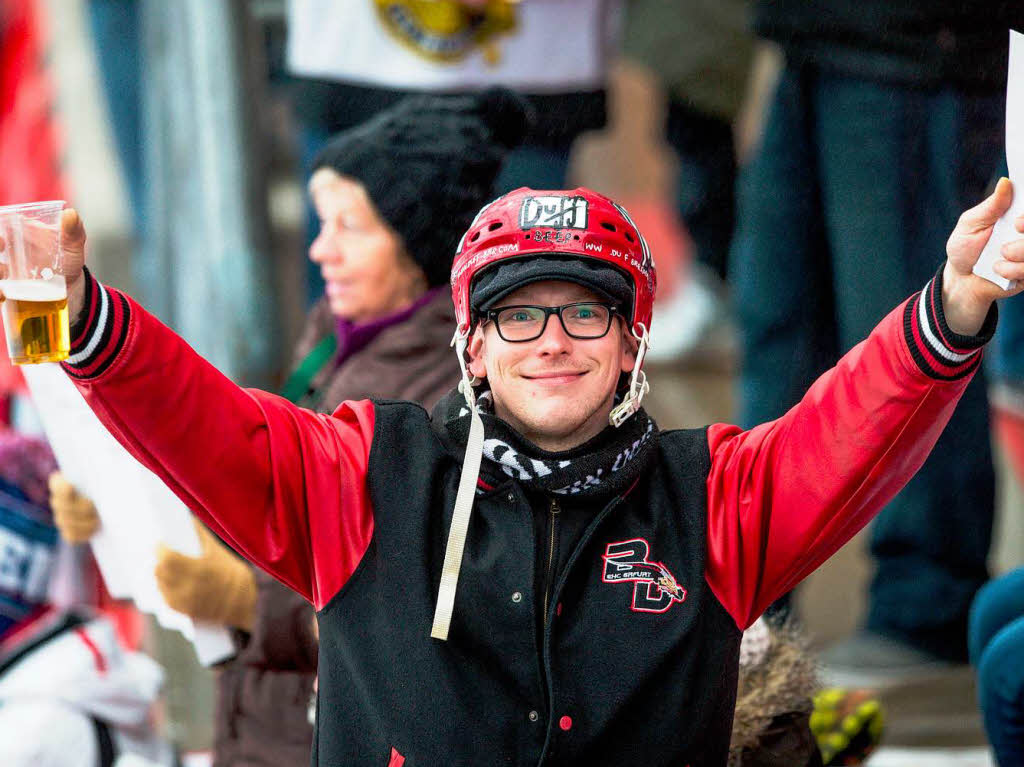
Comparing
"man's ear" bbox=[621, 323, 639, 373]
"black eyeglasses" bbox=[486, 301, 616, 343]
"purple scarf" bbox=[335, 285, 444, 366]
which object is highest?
"black eyeglasses" bbox=[486, 301, 616, 343]

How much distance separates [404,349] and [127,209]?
4222 mm

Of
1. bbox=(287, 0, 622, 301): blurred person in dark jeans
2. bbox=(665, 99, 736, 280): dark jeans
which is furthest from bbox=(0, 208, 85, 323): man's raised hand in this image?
bbox=(665, 99, 736, 280): dark jeans

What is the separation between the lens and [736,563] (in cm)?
282

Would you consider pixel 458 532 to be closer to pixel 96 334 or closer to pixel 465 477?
pixel 465 477

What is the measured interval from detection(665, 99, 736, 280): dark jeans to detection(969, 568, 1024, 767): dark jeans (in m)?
3.33

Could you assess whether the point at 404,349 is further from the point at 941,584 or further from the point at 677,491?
the point at 941,584

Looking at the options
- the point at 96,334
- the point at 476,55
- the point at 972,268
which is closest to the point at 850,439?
the point at 972,268

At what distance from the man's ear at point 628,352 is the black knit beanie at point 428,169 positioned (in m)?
1.02

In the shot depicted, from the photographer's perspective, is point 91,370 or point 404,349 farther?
point 404,349

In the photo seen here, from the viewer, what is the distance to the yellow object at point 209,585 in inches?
135

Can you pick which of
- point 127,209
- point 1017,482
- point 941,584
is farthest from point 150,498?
point 127,209

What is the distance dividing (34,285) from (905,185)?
2684 mm

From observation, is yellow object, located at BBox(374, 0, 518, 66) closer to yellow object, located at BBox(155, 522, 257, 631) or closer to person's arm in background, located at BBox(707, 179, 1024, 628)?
yellow object, located at BBox(155, 522, 257, 631)

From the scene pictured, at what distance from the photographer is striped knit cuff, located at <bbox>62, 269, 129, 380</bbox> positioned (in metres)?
2.50
